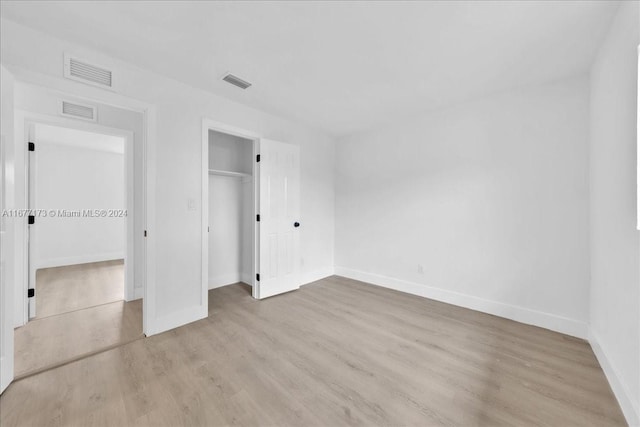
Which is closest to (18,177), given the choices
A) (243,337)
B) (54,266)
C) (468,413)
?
(243,337)

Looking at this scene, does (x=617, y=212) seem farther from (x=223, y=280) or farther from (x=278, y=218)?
(x=223, y=280)

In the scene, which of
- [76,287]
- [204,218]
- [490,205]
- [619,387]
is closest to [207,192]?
[204,218]

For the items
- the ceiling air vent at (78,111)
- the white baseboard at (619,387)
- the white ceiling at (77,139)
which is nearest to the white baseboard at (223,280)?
the ceiling air vent at (78,111)

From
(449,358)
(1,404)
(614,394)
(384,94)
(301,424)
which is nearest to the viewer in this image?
(301,424)

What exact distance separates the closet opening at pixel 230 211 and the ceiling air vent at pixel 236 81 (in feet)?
3.70

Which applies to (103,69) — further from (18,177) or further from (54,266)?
(54,266)

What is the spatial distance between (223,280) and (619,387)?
4.24 meters

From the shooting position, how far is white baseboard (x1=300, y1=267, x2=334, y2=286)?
4199 mm

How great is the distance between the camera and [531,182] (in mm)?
2744

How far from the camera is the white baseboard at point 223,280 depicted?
3.91m

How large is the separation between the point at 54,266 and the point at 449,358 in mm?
7304

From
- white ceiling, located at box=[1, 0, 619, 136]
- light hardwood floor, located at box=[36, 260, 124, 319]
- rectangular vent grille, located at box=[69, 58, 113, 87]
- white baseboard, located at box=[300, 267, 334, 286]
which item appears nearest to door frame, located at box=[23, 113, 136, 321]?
light hardwood floor, located at box=[36, 260, 124, 319]

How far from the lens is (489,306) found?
299 cm

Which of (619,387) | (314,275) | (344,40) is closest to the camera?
(619,387)
